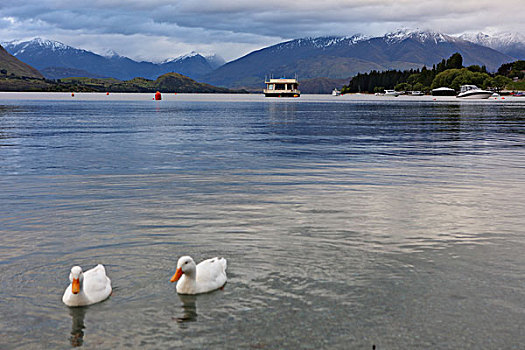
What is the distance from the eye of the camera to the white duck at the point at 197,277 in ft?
39.8

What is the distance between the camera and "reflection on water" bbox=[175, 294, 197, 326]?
11195 mm

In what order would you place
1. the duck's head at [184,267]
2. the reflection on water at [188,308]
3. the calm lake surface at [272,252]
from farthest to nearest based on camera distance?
the duck's head at [184,267] → the reflection on water at [188,308] → the calm lake surface at [272,252]

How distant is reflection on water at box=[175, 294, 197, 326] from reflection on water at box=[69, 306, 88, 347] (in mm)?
1901

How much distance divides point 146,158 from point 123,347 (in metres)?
25.8

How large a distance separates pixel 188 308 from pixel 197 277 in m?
0.92

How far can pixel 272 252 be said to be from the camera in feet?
49.5

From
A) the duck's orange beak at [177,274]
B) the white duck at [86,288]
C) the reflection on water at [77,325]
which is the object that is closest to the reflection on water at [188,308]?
the duck's orange beak at [177,274]

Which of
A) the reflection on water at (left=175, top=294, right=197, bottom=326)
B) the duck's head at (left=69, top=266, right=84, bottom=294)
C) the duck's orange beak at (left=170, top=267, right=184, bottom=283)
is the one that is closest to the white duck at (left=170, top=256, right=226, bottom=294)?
the duck's orange beak at (left=170, top=267, right=184, bottom=283)

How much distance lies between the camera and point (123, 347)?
9.97 metres

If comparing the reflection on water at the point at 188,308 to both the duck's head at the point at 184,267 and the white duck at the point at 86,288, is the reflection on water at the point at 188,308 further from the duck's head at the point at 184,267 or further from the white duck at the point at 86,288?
the white duck at the point at 86,288

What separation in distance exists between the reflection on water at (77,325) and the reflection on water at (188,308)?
1.90m

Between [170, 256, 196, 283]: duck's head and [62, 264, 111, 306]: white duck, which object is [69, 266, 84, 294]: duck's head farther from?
[170, 256, 196, 283]: duck's head

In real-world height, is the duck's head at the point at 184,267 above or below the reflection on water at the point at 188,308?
above

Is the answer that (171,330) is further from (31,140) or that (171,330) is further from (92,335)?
(31,140)
